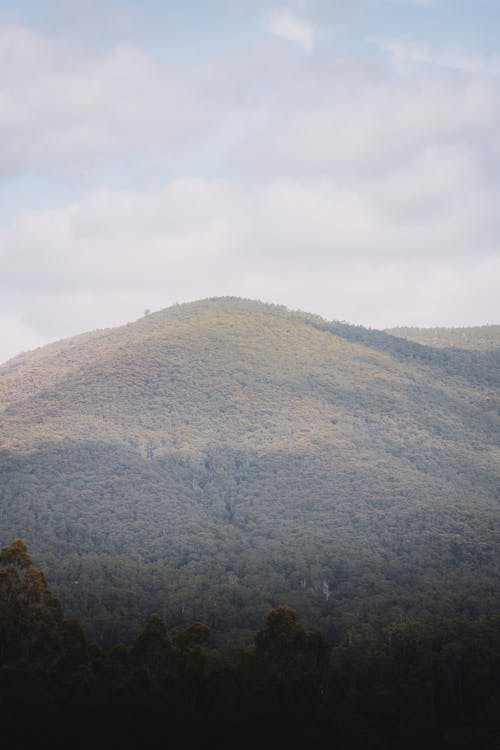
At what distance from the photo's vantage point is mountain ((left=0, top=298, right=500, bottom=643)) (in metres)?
90.0

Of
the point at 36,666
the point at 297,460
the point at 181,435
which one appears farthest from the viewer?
the point at 181,435

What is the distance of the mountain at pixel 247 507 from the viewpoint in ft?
295

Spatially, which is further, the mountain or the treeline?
the mountain

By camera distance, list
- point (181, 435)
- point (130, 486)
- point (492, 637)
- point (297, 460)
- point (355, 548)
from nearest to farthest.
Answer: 1. point (492, 637)
2. point (355, 548)
3. point (130, 486)
4. point (297, 460)
5. point (181, 435)

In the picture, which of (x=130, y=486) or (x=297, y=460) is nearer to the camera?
(x=130, y=486)

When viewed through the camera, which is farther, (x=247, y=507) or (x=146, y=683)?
(x=247, y=507)

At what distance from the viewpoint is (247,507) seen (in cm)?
15138

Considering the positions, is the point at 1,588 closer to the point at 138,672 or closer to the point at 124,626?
the point at 138,672

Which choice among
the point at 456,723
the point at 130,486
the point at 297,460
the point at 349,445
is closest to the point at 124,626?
the point at 456,723

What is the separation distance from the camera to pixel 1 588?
40906mm

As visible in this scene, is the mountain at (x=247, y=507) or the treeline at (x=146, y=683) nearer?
the treeline at (x=146, y=683)

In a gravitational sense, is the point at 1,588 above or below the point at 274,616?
above

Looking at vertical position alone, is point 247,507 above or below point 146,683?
below

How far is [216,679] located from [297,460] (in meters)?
127
